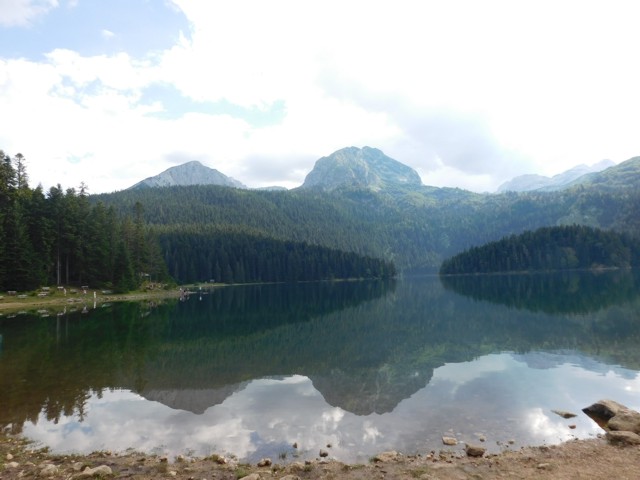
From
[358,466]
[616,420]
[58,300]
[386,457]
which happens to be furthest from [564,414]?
[58,300]

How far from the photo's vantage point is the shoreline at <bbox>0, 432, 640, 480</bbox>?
1405 cm

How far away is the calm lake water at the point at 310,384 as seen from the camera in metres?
18.9

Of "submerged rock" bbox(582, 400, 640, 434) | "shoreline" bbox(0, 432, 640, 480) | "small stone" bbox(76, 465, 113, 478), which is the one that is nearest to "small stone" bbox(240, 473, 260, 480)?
"shoreline" bbox(0, 432, 640, 480)

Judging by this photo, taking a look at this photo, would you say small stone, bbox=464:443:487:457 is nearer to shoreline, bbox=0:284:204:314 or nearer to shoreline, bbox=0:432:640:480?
shoreline, bbox=0:432:640:480

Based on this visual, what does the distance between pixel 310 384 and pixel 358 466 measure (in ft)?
43.8

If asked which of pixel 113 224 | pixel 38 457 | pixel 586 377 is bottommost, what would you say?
pixel 586 377

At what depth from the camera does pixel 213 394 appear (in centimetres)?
2611

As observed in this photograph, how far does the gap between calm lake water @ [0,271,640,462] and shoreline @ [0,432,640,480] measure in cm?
113

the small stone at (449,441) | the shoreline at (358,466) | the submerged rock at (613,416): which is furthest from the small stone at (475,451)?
the submerged rock at (613,416)

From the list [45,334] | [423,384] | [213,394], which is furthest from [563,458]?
[45,334]

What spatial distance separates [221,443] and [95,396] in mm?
11895

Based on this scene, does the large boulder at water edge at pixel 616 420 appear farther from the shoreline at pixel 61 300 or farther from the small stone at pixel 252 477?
the shoreline at pixel 61 300

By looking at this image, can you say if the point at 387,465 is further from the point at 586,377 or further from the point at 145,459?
the point at 586,377

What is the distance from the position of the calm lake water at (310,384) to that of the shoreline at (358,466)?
113cm
